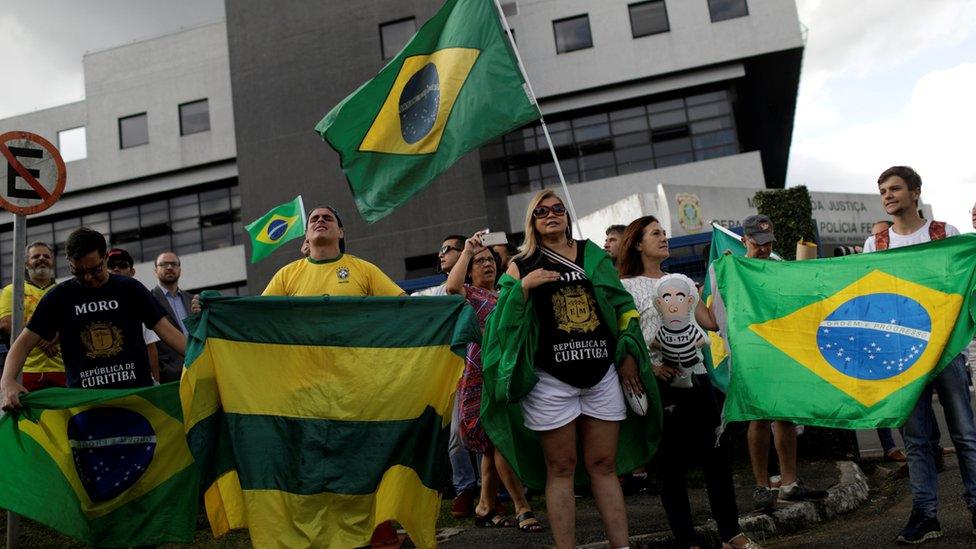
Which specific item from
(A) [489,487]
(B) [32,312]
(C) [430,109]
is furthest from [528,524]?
(B) [32,312]

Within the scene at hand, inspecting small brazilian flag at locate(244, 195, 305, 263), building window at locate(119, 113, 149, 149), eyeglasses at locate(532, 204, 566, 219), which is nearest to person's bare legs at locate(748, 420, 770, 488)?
eyeglasses at locate(532, 204, 566, 219)

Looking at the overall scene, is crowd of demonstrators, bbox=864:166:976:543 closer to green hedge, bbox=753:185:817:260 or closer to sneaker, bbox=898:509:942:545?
sneaker, bbox=898:509:942:545

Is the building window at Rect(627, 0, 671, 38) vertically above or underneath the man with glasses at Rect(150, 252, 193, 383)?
above

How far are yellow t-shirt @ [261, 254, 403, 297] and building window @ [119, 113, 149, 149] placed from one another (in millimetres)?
27761

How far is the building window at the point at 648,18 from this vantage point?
2538 centimetres

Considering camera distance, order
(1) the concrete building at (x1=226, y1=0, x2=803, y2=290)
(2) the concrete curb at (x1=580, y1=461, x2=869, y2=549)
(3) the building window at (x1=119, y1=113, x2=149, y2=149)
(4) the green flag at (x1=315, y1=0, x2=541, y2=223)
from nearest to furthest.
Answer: (2) the concrete curb at (x1=580, y1=461, x2=869, y2=549) → (4) the green flag at (x1=315, y1=0, x2=541, y2=223) → (1) the concrete building at (x1=226, y1=0, x2=803, y2=290) → (3) the building window at (x1=119, y1=113, x2=149, y2=149)

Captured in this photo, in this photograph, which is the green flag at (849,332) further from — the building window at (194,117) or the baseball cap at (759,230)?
the building window at (194,117)

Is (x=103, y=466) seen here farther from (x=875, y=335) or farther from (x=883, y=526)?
(x=883, y=526)

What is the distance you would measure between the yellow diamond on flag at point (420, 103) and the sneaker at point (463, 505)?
2800 millimetres

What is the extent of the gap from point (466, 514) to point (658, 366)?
93.6 inches

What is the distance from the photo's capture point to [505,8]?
26.6 metres

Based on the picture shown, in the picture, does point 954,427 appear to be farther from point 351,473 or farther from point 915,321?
point 351,473

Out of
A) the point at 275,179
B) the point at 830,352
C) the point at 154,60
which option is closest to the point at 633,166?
the point at 275,179

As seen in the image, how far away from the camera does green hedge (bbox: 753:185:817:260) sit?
8.82m
